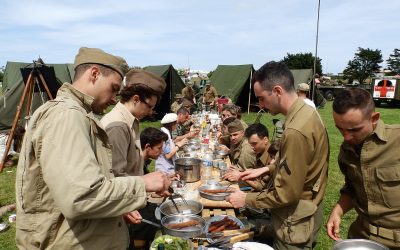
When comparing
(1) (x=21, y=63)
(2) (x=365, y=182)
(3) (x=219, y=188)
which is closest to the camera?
(2) (x=365, y=182)

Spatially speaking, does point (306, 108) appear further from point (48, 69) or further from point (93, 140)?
point (48, 69)

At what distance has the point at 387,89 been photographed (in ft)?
79.5

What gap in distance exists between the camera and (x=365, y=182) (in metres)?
2.41

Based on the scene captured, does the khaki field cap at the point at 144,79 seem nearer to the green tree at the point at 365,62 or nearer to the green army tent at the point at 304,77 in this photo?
the green army tent at the point at 304,77

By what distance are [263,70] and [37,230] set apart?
2030mm

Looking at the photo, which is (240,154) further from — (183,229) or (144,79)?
(144,79)

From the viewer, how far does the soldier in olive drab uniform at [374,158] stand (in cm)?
226

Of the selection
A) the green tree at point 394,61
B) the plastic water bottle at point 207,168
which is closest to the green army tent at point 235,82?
the plastic water bottle at point 207,168

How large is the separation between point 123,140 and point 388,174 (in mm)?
2007

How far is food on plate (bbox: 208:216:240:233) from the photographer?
9.55ft

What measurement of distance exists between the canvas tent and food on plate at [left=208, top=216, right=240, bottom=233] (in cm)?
1549

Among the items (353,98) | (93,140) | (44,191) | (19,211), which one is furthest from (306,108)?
(19,211)

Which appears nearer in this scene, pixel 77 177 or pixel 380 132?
pixel 77 177

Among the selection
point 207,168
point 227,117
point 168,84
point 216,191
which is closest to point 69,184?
point 216,191
